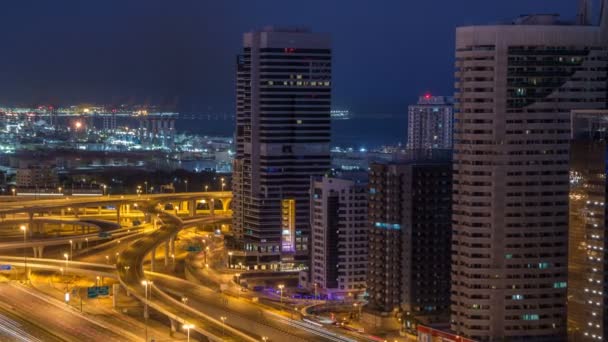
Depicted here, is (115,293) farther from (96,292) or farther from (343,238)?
(343,238)

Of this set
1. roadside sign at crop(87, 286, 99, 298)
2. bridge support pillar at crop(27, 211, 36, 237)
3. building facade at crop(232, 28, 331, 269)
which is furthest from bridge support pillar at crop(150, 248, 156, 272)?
bridge support pillar at crop(27, 211, 36, 237)

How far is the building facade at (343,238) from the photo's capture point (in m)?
33.1

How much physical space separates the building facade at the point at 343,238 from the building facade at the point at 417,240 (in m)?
3.05

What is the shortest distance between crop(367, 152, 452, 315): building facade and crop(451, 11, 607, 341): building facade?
341 cm

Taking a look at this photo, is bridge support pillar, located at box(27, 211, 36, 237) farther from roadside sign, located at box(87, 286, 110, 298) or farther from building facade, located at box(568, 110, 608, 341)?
building facade, located at box(568, 110, 608, 341)

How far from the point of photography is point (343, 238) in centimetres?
3328

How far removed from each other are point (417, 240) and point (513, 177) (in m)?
Result: 4.41

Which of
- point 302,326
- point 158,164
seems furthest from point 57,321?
point 158,164

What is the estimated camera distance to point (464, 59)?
2572cm

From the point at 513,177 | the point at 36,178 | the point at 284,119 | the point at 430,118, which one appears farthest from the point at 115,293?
the point at 36,178

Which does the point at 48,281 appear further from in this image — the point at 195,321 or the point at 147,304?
the point at 195,321

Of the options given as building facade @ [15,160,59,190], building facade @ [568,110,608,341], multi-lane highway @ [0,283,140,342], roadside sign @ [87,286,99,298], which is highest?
building facade @ [568,110,608,341]

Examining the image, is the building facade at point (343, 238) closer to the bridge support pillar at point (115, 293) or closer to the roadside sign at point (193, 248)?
the bridge support pillar at point (115, 293)

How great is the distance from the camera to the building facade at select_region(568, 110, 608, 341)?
2362 cm
